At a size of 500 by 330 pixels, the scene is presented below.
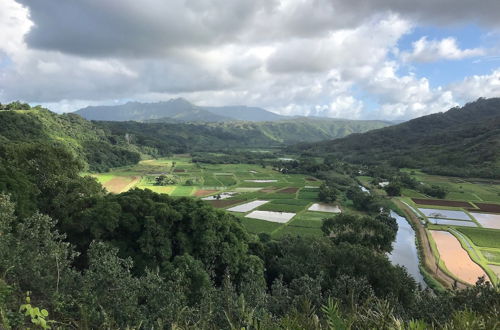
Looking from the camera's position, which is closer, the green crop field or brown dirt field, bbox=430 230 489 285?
brown dirt field, bbox=430 230 489 285

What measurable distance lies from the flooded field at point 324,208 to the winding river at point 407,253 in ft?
53.3

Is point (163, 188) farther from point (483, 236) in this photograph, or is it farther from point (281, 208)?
point (483, 236)

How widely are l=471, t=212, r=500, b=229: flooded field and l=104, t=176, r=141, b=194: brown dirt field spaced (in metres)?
90.8

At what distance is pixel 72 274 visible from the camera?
13734 mm

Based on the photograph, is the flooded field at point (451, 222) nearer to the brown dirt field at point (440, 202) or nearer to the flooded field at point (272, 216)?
the brown dirt field at point (440, 202)

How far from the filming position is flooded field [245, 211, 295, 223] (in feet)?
220

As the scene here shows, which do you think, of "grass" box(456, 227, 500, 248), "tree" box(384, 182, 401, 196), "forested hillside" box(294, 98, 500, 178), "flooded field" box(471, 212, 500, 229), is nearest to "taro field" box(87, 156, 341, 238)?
"tree" box(384, 182, 401, 196)

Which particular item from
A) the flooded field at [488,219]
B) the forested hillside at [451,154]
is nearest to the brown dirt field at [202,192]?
the flooded field at [488,219]

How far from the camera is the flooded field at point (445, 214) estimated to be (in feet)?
208

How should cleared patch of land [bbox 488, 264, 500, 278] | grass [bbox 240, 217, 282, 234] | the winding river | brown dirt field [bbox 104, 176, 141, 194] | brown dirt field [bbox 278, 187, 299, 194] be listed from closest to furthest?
cleared patch of land [bbox 488, 264, 500, 278], the winding river, grass [bbox 240, 217, 282, 234], brown dirt field [bbox 104, 176, 141, 194], brown dirt field [bbox 278, 187, 299, 194]

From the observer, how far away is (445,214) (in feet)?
216

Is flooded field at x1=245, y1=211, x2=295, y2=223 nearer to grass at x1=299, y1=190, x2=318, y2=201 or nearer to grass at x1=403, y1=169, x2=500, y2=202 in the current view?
grass at x1=299, y1=190, x2=318, y2=201

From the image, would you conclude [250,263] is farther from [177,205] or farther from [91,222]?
[91,222]

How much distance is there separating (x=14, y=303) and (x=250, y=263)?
20.2 meters
